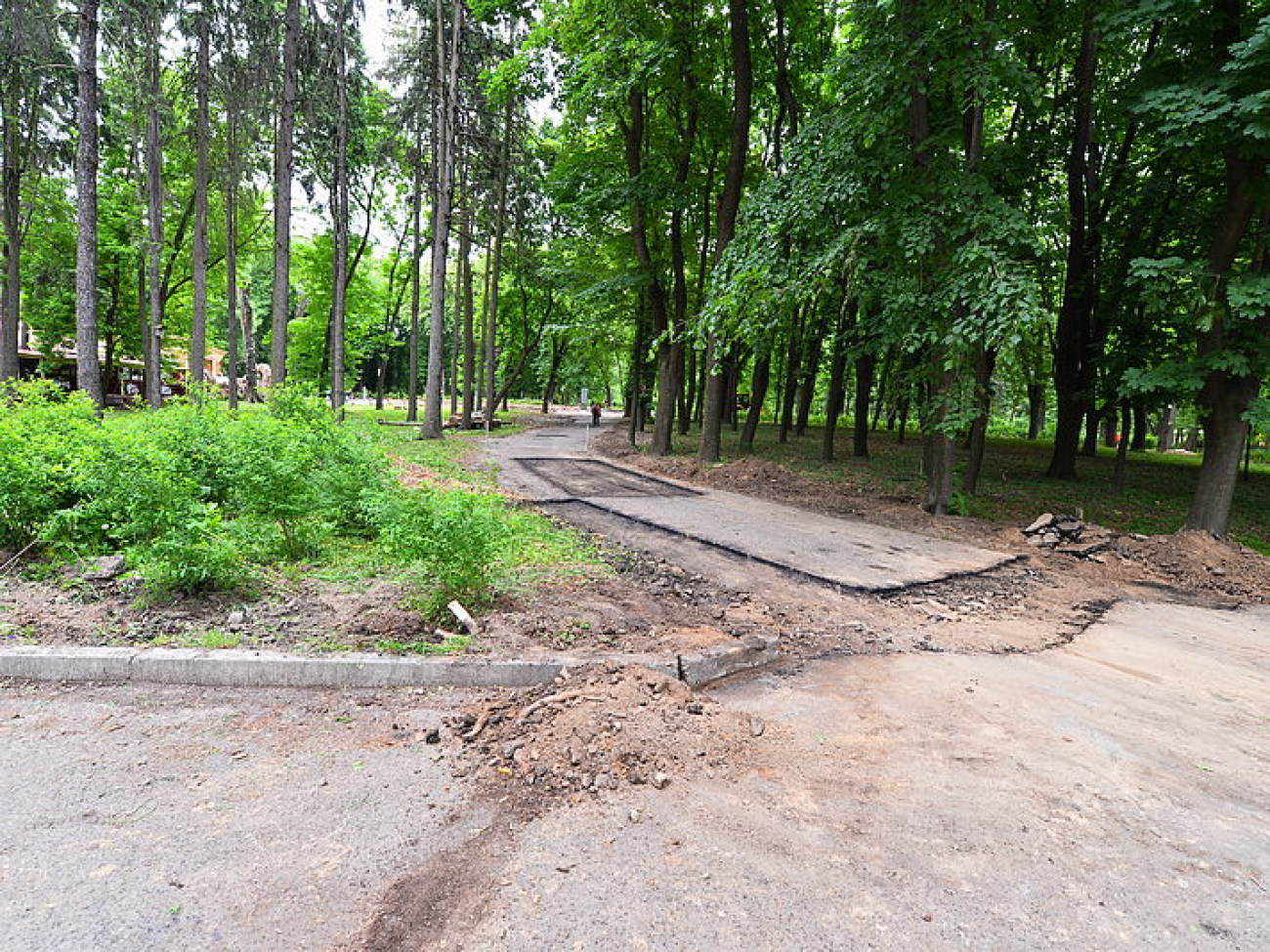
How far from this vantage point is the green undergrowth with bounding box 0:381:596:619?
4.27 metres

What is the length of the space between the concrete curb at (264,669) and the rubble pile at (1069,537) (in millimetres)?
6880

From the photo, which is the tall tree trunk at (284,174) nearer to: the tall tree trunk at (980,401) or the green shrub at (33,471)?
the green shrub at (33,471)

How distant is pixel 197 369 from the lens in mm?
17594

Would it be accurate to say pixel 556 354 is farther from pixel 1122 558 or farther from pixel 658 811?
pixel 658 811

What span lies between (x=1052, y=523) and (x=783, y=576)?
16.0 feet

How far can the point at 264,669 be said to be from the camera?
359 cm

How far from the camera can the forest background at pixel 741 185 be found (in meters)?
7.93

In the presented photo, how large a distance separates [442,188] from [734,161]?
892 centimetres

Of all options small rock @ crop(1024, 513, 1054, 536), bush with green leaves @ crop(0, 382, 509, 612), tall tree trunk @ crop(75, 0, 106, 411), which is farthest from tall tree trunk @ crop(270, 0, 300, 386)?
small rock @ crop(1024, 513, 1054, 536)

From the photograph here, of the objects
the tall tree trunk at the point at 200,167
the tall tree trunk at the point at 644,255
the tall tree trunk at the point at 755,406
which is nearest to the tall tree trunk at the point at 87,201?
the tall tree trunk at the point at 200,167

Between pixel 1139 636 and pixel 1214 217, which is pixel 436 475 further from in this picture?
pixel 1214 217

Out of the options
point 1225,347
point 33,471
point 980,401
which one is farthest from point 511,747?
point 1225,347

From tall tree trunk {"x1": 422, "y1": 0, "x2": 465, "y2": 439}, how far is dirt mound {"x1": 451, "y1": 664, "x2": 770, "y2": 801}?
15.4 meters

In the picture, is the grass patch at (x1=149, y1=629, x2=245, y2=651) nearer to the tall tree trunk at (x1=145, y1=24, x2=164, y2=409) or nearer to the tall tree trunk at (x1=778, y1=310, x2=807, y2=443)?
the tall tree trunk at (x1=778, y1=310, x2=807, y2=443)
